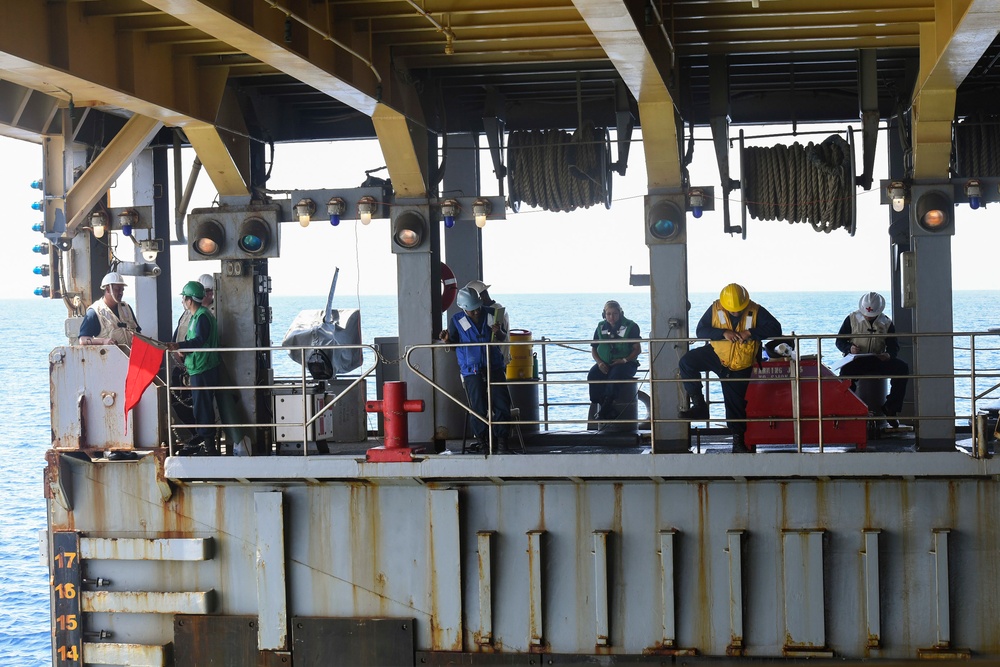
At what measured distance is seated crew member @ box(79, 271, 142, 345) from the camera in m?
10.9

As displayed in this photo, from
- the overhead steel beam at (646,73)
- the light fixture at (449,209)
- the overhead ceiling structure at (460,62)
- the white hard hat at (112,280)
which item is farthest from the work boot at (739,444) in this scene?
the white hard hat at (112,280)

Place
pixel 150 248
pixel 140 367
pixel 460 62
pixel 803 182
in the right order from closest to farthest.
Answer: pixel 140 367 → pixel 803 182 → pixel 460 62 → pixel 150 248

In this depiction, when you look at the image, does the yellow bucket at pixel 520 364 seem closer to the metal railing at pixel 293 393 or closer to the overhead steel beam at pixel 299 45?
the metal railing at pixel 293 393

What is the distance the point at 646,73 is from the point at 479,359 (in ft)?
10.2

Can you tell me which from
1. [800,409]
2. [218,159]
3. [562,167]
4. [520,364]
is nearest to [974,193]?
[800,409]

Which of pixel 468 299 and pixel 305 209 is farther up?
pixel 305 209

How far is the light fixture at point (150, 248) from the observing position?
12.6 meters

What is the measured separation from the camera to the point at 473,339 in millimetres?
10734

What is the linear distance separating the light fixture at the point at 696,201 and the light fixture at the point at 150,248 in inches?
237

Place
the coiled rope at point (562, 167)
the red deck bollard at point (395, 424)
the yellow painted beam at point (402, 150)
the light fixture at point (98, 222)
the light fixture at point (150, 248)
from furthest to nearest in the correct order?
the light fixture at point (150, 248)
the coiled rope at point (562, 167)
the light fixture at point (98, 222)
the yellow painted beam at point (402, 150)
the red deck bollard at point (395, 424)

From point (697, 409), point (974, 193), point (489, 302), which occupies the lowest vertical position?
point (697, 409)

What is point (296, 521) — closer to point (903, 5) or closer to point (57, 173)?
point (57, 173)

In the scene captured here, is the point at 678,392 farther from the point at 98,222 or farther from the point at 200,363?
the point at 98,222

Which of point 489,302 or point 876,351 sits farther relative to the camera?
point 876,351
